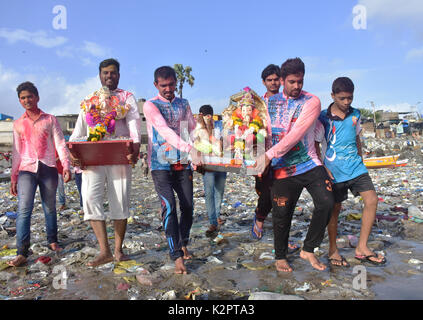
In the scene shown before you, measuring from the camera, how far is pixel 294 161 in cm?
307

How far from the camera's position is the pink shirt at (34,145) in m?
3.89

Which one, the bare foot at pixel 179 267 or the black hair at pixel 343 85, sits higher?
the black hair at pixel 343 85

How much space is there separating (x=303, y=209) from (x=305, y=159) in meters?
3.45

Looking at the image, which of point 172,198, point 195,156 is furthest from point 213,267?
point 195,156

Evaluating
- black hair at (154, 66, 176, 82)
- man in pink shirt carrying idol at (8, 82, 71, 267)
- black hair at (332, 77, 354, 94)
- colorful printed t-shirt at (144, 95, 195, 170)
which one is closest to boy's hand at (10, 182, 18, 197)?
man in pink shirt carrying idol at (8, 82, 71, 267)

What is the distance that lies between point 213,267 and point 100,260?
1.11 meters

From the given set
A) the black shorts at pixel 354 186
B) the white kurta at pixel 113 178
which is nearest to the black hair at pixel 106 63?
the white kurta at pixel 113 178

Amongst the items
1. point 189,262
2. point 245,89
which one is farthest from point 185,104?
point 189,262

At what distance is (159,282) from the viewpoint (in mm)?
2943

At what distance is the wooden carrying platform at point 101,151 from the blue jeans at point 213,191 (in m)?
1.71

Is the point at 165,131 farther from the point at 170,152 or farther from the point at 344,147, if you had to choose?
the point at 344,147

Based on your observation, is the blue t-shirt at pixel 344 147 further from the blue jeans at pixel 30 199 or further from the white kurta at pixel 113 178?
the blue jeans at pixel 30 199

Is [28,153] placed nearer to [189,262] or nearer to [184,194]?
[184,194]

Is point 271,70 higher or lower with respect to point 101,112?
higher
